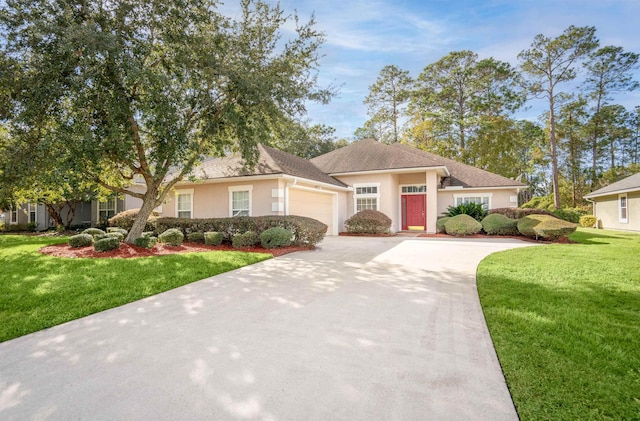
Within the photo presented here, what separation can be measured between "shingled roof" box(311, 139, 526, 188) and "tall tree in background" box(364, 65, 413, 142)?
1499 centimetres

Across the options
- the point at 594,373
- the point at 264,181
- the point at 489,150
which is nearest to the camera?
the point at 594,373

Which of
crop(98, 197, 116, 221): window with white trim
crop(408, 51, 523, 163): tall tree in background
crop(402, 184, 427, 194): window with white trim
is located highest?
crop(408, 51, 523, 163): tall tree in background

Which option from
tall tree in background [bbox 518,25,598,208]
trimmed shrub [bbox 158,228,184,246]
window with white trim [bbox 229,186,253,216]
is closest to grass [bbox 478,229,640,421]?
trimmed shrub [bbox 158,228,184,246]

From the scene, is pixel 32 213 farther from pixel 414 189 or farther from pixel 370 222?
pixel 414 189

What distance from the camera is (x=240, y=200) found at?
44.7 feet

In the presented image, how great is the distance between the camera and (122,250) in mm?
9750

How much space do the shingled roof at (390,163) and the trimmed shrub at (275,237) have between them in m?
8.63

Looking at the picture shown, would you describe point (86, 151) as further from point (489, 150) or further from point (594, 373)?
point (489, 150)

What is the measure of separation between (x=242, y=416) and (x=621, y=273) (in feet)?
26.5

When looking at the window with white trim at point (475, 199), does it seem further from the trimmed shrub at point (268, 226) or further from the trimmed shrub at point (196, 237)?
the trimmed shrub at point (196, 237)

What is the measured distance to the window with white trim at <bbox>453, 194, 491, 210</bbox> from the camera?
18391 millimetres

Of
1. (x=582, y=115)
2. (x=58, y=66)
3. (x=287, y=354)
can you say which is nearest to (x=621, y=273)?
(x=287, y=354)

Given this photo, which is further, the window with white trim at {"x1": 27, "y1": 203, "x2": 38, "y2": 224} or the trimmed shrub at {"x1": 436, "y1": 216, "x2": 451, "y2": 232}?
the window with white trim at {"x1": 27, "y1": 203, "x2": 38, "y2": 224}

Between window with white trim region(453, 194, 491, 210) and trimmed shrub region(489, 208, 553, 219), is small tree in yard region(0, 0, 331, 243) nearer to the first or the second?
trimmed shrub region(489, 208, 553, 219)
